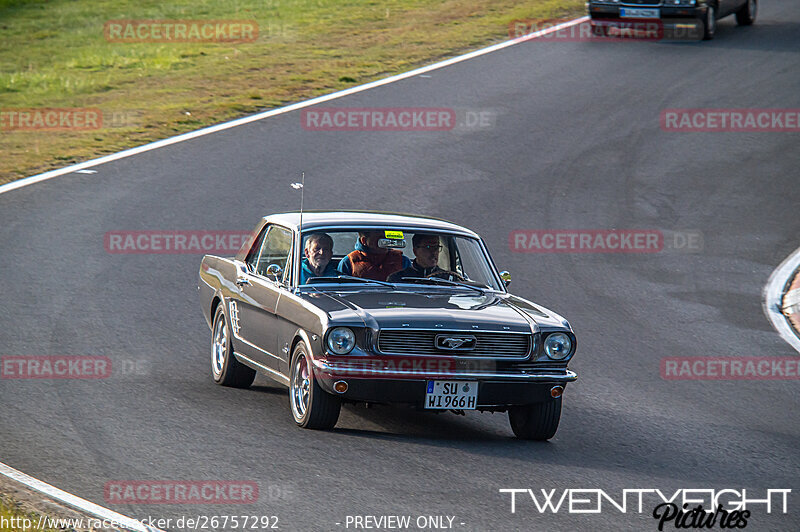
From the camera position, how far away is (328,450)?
24.5ft

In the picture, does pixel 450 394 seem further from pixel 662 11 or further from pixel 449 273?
pixel 662 11

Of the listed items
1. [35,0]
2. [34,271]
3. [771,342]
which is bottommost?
[771,342]

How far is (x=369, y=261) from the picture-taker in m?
9.11

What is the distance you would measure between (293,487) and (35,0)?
95.5 feet

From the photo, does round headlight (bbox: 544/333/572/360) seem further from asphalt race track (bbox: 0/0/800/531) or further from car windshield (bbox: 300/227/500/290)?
car windshield (bbox: 300/227/500/290)

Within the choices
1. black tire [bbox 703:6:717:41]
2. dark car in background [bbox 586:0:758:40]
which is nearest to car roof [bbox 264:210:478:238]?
dark car in background [bbox 586:0:758:40]

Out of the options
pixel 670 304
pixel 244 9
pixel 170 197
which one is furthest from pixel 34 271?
pixel 244 9

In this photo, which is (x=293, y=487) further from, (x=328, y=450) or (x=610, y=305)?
(x=610, y=305)

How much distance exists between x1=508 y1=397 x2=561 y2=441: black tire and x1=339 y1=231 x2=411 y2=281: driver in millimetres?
1599

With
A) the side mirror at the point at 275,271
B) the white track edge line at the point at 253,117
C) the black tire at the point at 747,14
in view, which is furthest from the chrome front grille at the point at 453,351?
the black tire at the point at 747,14

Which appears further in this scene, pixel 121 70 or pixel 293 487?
pixel 121 70

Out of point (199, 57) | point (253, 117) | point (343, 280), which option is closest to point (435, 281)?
point (343, 280)

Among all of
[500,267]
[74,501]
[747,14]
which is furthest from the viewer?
[747,14]

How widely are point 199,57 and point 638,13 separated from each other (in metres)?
9.43
